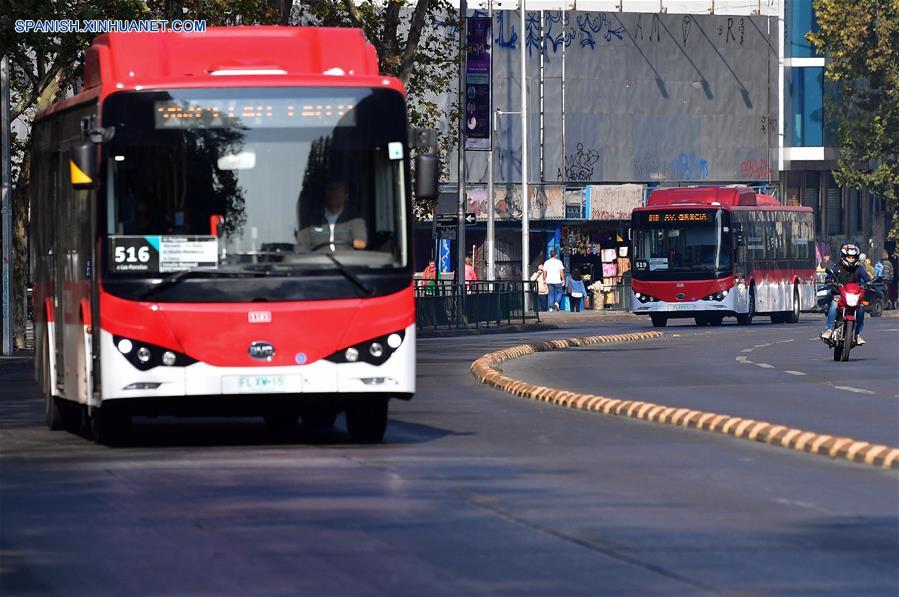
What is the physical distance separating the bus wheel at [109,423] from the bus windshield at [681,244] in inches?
1475

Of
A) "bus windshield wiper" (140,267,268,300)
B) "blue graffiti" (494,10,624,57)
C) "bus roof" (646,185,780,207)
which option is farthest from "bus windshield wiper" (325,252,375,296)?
"blue graffiti" (494,10,624,57)

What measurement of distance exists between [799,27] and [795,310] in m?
18.3

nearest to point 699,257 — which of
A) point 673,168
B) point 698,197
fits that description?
point 698,197

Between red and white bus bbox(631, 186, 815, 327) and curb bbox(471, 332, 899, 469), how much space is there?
2618 centimetres

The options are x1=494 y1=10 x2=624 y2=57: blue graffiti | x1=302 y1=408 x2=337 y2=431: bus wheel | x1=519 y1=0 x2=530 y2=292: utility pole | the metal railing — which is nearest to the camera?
x1=302 y1=408 x2=337 y2=431: bus wheel

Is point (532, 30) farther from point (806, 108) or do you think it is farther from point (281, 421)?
point (281, 421)

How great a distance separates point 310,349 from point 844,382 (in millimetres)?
11113

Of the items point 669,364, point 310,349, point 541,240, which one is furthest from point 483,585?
point 541,240

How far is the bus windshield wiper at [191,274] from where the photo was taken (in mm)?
16062

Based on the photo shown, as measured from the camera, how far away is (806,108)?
74.4 meters

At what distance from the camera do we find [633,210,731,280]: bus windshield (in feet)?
177

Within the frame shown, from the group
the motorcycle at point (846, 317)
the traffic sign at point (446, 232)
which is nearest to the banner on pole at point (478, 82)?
the traffic sign at point (446, 232)

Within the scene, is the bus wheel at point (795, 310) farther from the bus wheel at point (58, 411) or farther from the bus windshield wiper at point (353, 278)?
the bus windshield wiper at point (353, 278)

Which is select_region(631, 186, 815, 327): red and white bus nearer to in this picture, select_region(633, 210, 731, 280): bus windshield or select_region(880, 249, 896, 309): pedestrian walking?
select_region(633, 210, 731, 280): bus windshield
